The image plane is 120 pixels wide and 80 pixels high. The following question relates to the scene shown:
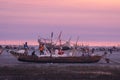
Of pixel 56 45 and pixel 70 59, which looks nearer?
pixel 70 59

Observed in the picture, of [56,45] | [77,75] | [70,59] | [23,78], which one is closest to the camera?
[23,78]

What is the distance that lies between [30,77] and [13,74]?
2735mm

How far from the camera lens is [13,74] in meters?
41.5

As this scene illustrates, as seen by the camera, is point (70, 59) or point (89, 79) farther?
point (70, 59)

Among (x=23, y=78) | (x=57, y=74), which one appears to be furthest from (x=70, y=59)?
(x=23, y=78)

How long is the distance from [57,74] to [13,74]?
333 cm

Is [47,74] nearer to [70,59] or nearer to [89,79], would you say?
[89,79]

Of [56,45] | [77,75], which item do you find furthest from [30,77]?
[56,45]

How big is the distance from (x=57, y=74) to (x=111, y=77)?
447 centimetres

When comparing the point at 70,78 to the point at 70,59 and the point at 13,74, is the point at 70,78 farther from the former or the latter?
the point at 70,59

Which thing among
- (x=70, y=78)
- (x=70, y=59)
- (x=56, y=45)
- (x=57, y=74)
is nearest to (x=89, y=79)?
(x=70, y=78)

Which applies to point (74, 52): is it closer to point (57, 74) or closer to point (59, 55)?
point (59, 55)

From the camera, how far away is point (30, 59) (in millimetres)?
64125

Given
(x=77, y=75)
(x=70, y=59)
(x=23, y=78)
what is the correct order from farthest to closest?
(x=70, y=59), (x=77, y=75), (x=23, y=78)
